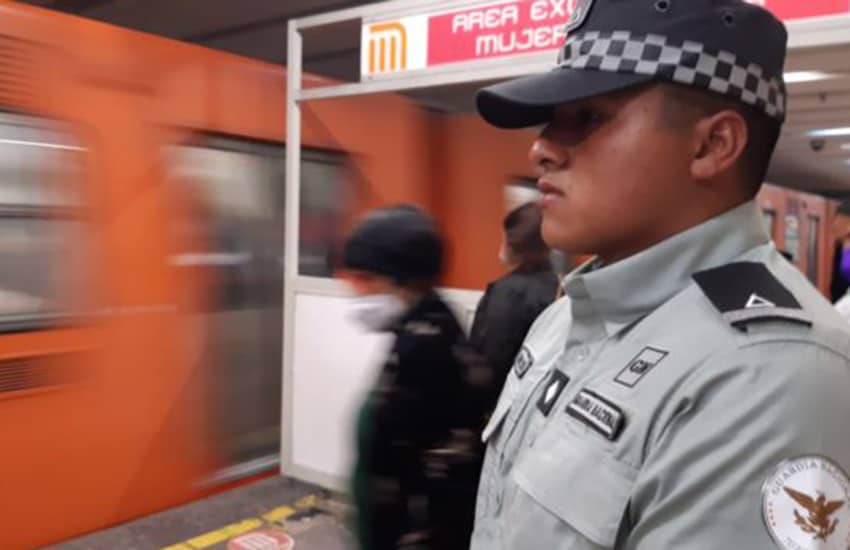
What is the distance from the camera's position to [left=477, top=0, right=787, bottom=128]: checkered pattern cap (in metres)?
0.76

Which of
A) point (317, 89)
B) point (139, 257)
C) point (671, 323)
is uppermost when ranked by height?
point (317, 89)

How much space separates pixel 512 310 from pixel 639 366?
6.41ft

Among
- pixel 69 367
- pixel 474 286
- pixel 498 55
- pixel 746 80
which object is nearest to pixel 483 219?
pixel 474 286

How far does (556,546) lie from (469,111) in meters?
5.06

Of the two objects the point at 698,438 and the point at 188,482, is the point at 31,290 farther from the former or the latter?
the point at 698,438

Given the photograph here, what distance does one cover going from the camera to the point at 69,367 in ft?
10.3

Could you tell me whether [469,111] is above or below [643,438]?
above

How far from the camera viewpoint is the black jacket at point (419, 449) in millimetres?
1578

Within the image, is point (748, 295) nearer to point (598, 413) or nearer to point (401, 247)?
point (598, 413)

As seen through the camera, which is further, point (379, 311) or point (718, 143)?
point (379, 311)

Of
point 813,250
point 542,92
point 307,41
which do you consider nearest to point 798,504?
point 542,92

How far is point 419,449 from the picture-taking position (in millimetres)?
1579

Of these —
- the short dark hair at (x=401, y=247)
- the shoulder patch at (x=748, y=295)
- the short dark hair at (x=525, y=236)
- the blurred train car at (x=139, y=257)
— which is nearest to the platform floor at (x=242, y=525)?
the blurred train car at (x=139, y=257)

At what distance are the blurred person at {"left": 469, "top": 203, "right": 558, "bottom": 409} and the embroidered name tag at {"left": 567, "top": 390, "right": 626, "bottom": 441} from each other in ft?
6.06
